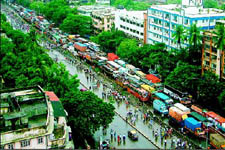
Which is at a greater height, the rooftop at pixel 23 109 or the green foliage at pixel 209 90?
the rooftop at pixel 23 109

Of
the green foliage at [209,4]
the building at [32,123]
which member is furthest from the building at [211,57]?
the green foliage at [209,4]

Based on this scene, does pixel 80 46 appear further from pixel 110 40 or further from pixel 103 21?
pixel 103 21

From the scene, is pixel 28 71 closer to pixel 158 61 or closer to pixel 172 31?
pixel 158 61

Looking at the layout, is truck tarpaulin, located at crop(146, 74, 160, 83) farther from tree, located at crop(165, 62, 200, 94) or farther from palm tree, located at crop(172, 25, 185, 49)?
palm tree, located at crop(172, 25, 185, 49)

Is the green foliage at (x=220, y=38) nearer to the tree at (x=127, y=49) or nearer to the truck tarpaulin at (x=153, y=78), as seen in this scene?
the truck tarpaulin at (x=153, y=78)

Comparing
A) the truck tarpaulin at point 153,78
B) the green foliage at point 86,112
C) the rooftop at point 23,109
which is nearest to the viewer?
the rooftop at point 23,109

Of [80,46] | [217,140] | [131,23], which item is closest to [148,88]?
[217,140]
